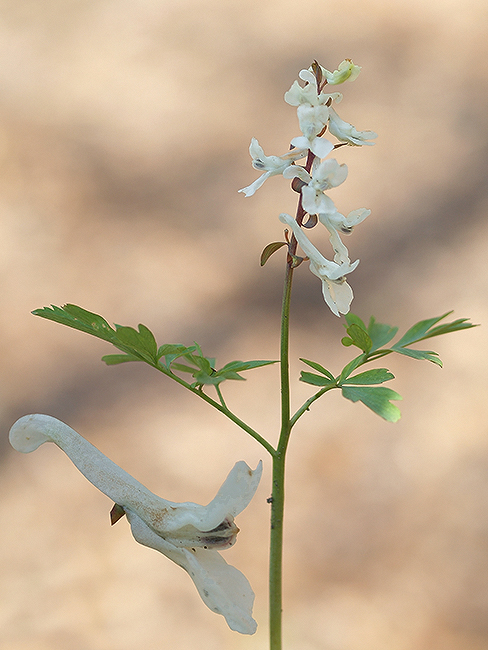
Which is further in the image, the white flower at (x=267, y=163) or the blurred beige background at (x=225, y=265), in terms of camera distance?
the blurred beige background at (x=225, y=265)

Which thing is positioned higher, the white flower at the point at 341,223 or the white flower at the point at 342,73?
the white flower at the point at 342,73

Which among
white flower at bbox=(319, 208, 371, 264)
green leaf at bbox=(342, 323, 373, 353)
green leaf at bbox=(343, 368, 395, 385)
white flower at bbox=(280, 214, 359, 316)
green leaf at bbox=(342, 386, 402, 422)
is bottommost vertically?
green leaf at bbox=(342, 386, 402, 422)

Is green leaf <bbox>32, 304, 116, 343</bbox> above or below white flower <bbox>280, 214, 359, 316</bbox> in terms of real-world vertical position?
below

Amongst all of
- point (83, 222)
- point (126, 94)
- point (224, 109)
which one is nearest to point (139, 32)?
point (126, 94)

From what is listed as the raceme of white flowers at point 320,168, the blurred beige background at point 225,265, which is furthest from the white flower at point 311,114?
the blurred beige background at point 225,265

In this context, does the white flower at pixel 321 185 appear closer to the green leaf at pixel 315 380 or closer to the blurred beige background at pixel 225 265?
the green leaf at pixel 315 380

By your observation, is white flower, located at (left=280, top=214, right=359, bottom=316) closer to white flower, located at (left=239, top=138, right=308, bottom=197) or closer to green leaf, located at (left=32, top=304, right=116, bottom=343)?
white flower, located at (left=239, top=138, right=308, bottom=197)

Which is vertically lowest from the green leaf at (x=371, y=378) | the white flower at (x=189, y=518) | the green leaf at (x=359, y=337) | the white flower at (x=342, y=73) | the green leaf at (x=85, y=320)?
the white flower at (x=189, y=518)

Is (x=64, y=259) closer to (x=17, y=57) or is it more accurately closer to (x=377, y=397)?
(x=17, y=57)

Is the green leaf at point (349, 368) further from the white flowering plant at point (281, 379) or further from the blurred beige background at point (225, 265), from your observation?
the blurred beige background at point (225, 265)

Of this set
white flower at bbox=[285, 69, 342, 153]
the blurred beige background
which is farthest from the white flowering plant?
the blurred beige background
